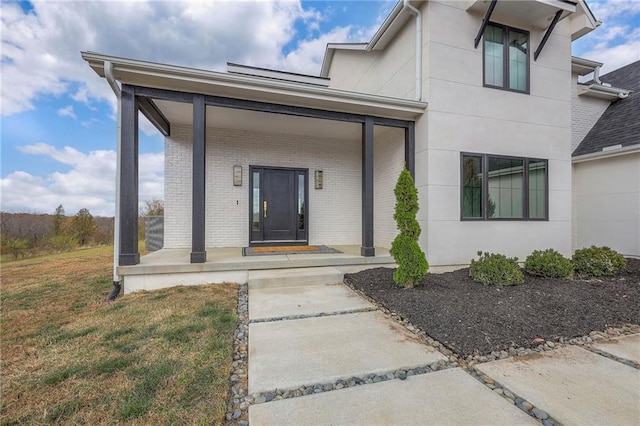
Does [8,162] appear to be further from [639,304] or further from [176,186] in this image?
[639,304]

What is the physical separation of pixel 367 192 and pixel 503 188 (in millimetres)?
2951

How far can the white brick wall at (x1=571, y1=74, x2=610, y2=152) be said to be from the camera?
7.75 m

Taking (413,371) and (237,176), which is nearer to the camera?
(413,371)

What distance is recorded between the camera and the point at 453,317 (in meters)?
3.01

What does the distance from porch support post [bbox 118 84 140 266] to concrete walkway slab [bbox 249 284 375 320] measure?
2069mm

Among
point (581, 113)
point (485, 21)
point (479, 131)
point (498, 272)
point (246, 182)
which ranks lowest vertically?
point (498, 272)

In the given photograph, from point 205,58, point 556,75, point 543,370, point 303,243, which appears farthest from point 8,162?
point 556,75

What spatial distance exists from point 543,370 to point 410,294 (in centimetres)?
170

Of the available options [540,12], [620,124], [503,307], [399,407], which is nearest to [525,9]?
[540,12]

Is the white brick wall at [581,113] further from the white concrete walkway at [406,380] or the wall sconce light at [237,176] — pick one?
the wall sconce light at [237,176]

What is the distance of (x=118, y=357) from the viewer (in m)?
2.31

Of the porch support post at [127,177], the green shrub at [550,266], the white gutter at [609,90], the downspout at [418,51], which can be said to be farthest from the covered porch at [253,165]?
the white gutter at [609,90]

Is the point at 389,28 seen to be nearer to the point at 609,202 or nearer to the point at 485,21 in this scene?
the point at 485,21

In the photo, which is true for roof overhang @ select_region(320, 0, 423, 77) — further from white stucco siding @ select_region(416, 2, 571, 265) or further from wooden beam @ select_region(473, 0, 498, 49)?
wooden beam @ select_region(473, 0, 498, 49)
